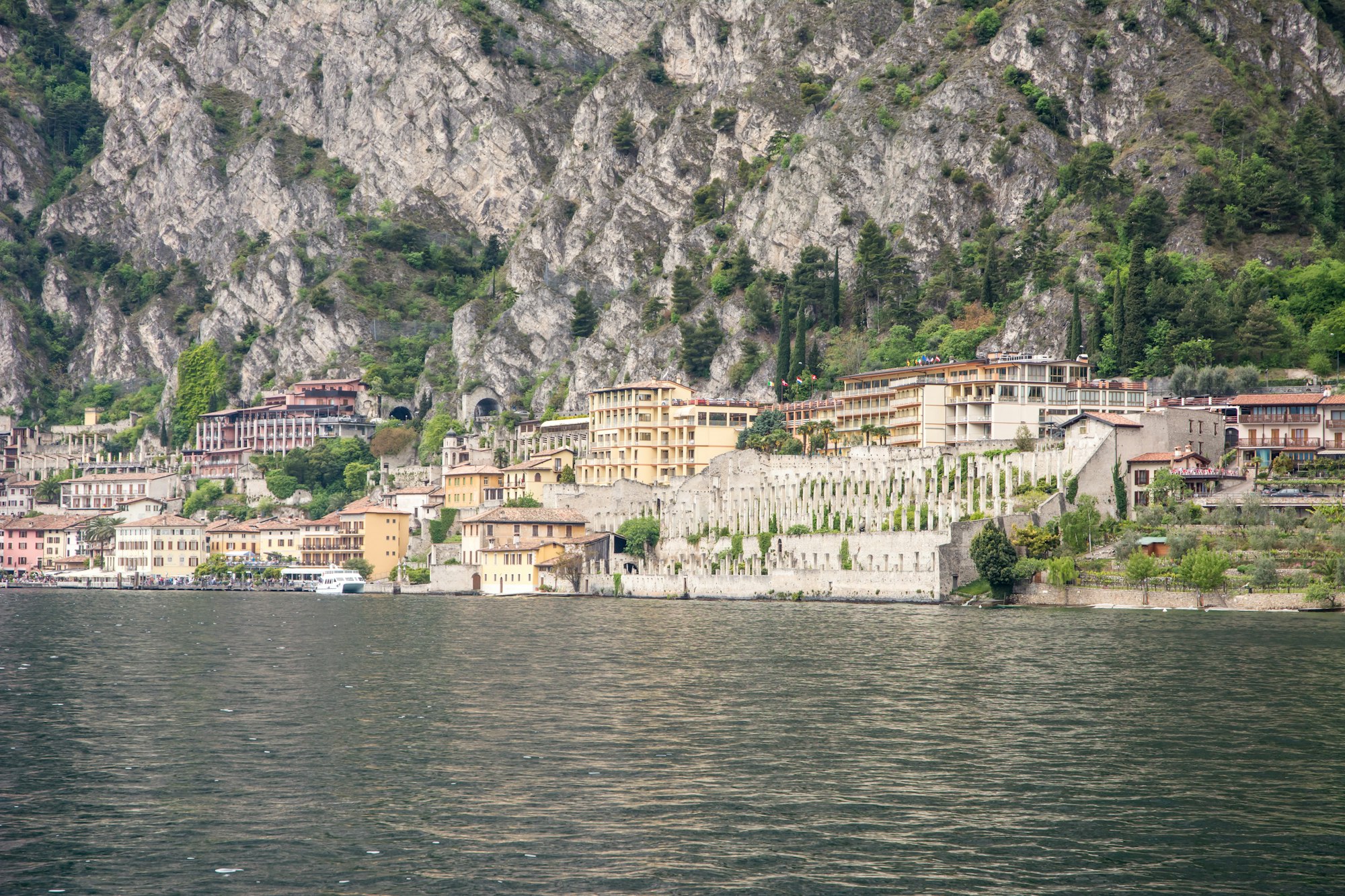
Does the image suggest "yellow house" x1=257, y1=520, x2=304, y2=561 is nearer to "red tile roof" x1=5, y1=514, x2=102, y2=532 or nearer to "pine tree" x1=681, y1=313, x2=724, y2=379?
"red tile roof" x1=5, y1=514, x2=102, y2=532

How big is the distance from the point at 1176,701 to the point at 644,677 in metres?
17.8

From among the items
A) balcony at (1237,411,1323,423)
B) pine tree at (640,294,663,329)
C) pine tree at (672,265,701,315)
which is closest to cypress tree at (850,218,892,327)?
pine tree at (672,265,701,315)

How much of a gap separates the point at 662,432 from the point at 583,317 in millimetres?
39440

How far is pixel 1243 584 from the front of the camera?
87.2 metres

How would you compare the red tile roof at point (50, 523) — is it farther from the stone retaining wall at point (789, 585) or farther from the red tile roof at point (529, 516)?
the stone retaining wall at point (789, 585)

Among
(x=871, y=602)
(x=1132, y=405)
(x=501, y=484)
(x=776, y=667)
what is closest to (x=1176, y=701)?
(x=776, y=667)

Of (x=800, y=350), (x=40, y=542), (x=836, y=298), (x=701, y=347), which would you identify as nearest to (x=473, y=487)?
(x=701, y=347)

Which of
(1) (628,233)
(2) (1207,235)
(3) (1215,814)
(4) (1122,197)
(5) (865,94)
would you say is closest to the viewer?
(3) (1215,814)

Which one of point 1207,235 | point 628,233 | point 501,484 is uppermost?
point 628,233

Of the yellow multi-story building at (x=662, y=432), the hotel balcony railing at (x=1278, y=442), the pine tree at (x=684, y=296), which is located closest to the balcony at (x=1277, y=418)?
the hotel balcony railing at (x=1278, y=442)

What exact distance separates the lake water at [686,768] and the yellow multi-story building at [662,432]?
77930 mm

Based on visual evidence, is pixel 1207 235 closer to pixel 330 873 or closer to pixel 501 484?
pixel 501 484

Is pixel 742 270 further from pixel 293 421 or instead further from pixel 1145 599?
pixel 1145 599

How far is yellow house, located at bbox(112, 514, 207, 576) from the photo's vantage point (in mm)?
165875
